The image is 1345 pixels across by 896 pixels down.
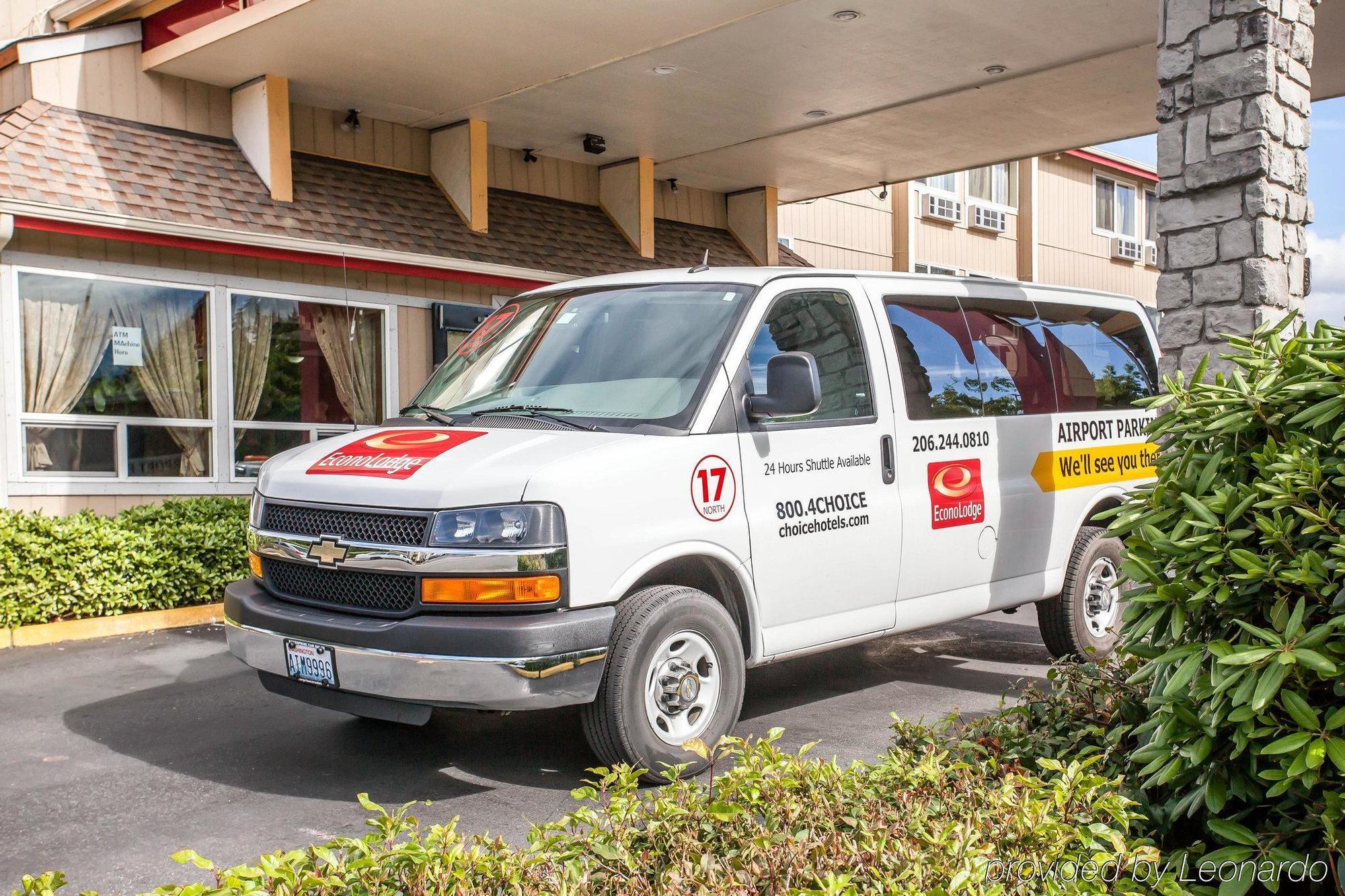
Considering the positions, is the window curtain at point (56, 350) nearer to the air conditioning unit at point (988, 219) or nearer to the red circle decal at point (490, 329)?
Result: the red circle decal at point (490, 329)

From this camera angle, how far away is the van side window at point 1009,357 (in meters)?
6.81

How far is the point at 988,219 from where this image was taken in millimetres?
24641

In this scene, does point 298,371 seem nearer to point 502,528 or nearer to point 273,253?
point 273,253

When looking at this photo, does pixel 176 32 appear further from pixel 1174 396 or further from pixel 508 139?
pixel 1174 396

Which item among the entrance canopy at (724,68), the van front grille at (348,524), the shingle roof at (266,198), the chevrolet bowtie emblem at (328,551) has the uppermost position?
the entrance canopy at (724,68)

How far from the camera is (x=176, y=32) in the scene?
1142 cm

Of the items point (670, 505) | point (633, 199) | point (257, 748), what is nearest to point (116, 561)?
point (257, 748)

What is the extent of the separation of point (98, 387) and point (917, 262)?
629 inches

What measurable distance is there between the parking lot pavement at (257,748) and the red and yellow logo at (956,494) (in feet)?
3.34

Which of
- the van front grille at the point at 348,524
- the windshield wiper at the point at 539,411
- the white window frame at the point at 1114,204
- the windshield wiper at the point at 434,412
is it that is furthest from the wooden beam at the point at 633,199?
the white window frame at the point at 1114,204

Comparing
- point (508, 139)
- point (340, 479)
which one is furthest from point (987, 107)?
point (340, 479)

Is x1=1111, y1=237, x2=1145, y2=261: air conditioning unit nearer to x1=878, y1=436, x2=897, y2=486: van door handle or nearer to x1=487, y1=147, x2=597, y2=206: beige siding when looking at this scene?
x1=487, y1=147, x2=597, y2=206: beige siding

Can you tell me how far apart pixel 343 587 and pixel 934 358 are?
339cm

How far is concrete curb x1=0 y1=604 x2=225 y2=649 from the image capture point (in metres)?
8.39
